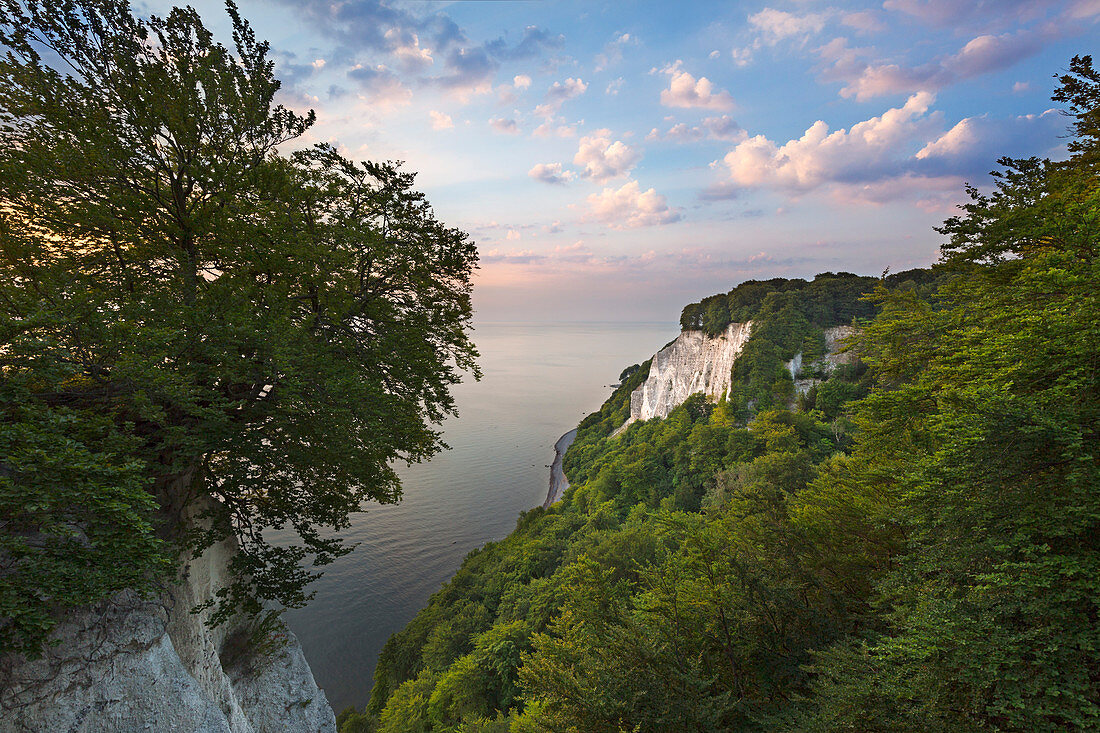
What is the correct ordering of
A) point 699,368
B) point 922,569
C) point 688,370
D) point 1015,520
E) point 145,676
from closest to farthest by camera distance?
point 145,676
point 1015,520
point 922,569
point 699,368
point 688,370

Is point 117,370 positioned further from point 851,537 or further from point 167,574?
point 851,537

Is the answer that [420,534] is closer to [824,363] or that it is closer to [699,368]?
[699,368]

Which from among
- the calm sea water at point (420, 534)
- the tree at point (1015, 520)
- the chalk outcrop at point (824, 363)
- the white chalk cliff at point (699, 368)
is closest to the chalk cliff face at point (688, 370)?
the white chalk cliff at point (699, 368)

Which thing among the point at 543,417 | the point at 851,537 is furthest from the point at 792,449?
the point at 543,417

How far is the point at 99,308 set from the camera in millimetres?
5480

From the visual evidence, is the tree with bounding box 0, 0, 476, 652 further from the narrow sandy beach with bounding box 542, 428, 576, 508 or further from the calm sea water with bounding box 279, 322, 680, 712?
the narrow sandy beach with bounding box 542, 428, 576, 508

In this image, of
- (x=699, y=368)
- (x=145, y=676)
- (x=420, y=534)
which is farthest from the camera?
(x=699, y=368)

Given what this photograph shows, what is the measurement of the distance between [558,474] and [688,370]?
2529cm

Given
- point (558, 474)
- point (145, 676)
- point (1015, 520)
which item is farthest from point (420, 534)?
point (1015, 520)

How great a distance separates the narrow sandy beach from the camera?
53.6 metres

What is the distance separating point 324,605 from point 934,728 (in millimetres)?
37375

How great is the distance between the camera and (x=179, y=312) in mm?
5883

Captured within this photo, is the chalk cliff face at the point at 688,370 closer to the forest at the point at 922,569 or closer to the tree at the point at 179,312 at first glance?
the forest at the point at 922,569

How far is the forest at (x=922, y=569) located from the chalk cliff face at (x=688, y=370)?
3577 cm
